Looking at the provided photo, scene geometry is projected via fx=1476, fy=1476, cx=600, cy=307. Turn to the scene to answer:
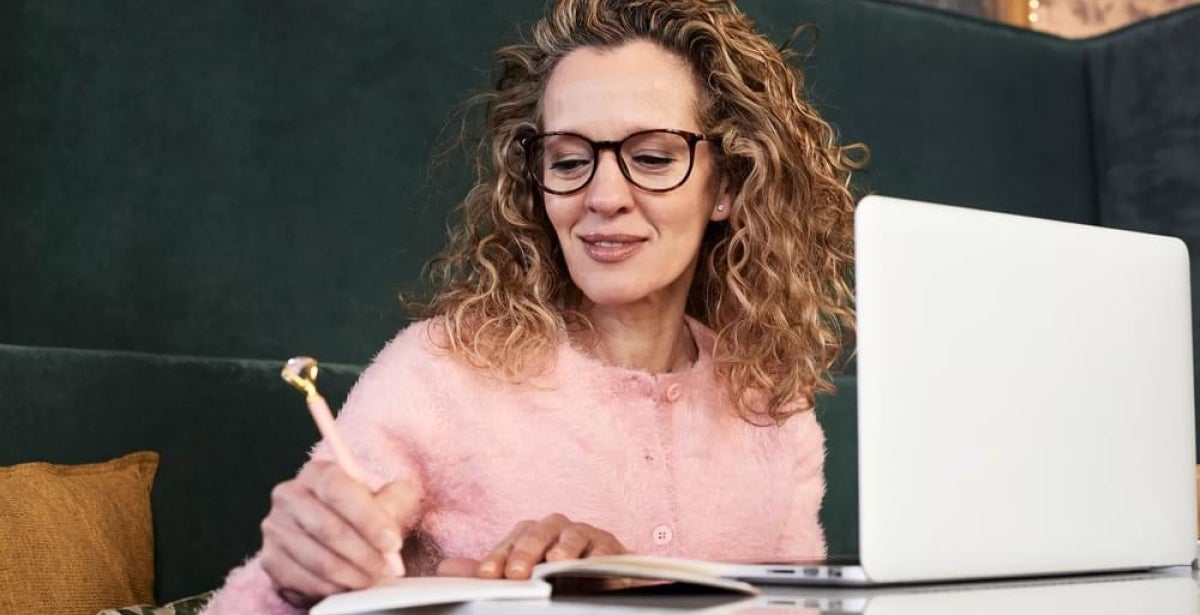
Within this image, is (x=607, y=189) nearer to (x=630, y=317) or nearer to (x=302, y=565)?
(x=630, y=317)

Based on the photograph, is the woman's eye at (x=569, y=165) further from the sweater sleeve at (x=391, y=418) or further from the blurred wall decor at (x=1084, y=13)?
the blurred wall decor at (x=1084, y=13)

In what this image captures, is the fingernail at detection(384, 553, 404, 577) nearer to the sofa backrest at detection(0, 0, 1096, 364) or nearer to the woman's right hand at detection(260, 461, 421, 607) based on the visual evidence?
the woman's right hand at detection(260, 461, 421, 607)

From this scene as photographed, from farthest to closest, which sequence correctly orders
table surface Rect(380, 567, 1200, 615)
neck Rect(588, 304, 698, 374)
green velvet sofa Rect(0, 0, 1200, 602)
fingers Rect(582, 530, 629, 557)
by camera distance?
green velvet sofa Rect(0, 0, 1200, 602) → neck Rect(588, 304, 698, 374) → fingers Rect(582, 530, 629, 557) → table surface Rect(380, 567, 1200, 615)

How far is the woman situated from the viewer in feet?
4.80

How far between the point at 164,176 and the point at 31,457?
0.42 m

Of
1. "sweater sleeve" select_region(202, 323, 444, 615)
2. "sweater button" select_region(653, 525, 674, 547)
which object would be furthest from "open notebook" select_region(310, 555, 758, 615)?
"sweater button" select_region(653, 525, 674, 547)

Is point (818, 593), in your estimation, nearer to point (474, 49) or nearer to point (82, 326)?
point (82, 326)

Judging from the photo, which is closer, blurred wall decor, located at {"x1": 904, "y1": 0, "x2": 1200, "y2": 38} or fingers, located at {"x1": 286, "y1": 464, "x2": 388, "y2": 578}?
fingers, located at {"x1": 286, "y1": 464, "x2": 388, "y2": 578}

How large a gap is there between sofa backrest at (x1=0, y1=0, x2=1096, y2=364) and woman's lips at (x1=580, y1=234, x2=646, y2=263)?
62 centimetres

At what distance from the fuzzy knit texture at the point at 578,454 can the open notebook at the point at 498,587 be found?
0.52 meters

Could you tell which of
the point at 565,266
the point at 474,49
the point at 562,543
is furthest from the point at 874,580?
the point at 474,49

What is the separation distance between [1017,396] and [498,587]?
0.37 m

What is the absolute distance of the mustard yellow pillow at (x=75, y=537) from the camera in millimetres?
1520

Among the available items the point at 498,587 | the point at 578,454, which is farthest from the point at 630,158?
the point at 498,587
